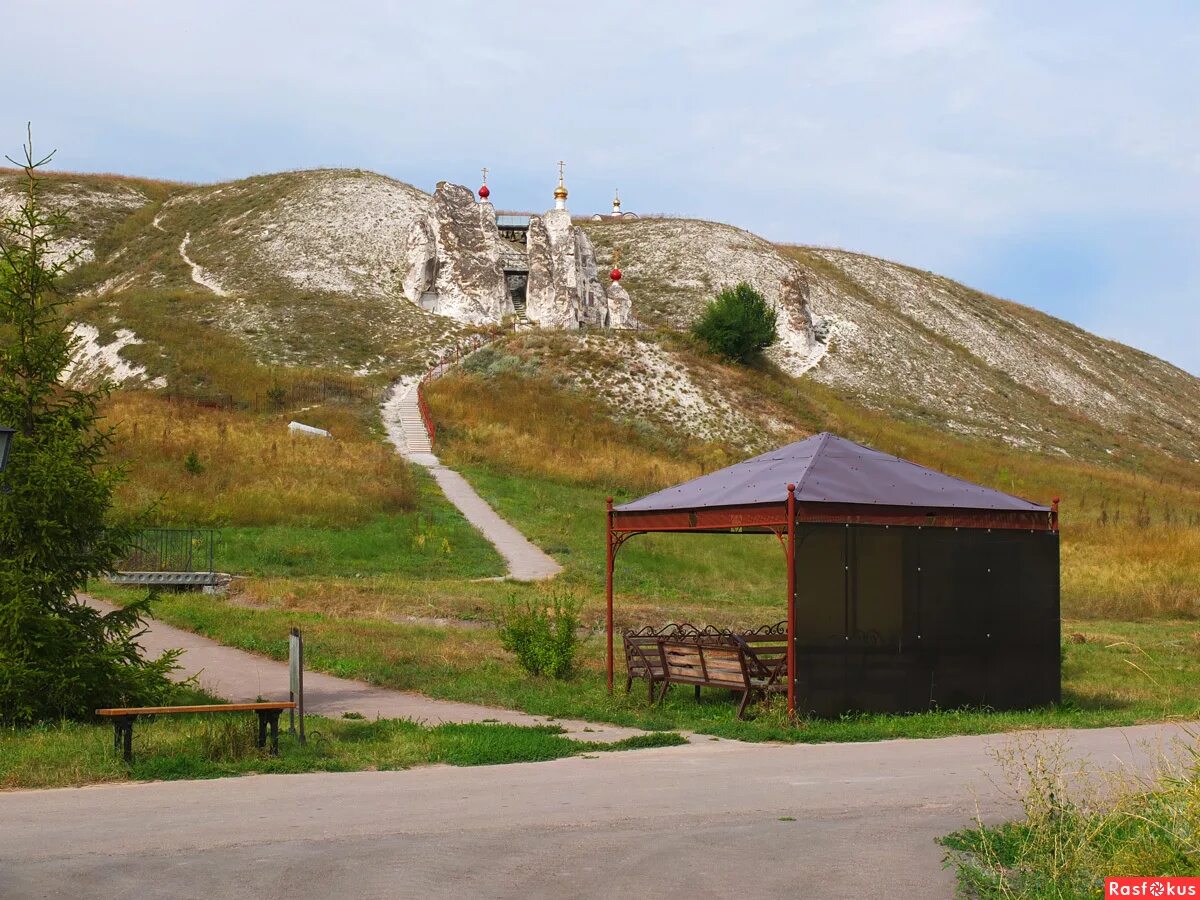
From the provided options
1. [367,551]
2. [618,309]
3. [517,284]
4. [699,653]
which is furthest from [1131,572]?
[517,284]

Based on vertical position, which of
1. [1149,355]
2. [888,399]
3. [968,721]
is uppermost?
[1149,355]

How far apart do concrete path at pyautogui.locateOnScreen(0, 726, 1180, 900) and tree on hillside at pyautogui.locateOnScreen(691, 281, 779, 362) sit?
181 ft

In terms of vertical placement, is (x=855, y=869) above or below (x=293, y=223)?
below

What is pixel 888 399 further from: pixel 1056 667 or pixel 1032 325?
pixel 1056 667

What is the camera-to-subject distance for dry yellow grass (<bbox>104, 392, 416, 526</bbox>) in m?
34.1

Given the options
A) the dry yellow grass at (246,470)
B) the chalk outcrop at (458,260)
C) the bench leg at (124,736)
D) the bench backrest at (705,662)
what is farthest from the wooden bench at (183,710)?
the chalk outcrop at (458,260)

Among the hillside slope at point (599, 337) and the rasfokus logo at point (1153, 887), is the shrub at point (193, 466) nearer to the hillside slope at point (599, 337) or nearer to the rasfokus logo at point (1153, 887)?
the hillside slope at point (599, 337)

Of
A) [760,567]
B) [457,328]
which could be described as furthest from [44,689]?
[457,328]

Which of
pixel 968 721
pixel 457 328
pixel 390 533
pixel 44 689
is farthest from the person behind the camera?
pixel 457 328

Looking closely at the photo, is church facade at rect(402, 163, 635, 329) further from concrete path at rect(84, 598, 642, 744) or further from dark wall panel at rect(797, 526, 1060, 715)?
dark wall panel at rect(797, 526, 1060, 715)

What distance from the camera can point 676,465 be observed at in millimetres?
48500

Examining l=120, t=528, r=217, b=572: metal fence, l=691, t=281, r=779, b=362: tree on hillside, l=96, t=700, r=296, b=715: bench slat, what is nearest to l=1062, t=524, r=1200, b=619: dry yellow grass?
l=120, t=528, r=217, b=572: metal fence

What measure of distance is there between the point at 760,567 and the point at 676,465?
14.4 meters

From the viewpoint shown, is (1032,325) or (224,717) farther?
(1032,325)
